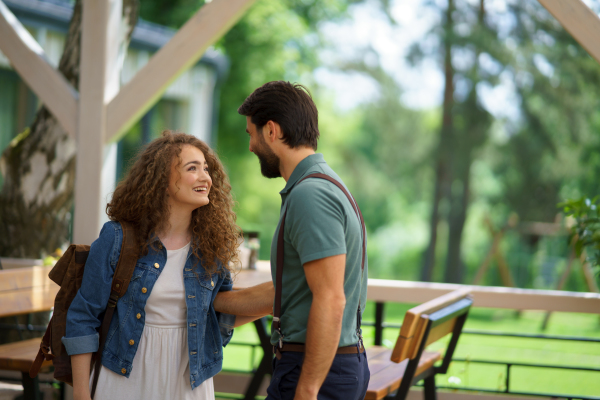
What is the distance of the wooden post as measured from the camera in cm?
345

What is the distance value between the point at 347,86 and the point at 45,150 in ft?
49.5

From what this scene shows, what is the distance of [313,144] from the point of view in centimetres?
188

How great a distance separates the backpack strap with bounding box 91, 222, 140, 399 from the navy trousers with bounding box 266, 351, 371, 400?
0.55 metres

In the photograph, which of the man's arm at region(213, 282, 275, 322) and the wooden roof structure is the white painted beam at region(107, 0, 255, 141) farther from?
the man's arm at region(213, 282, 275, 322)

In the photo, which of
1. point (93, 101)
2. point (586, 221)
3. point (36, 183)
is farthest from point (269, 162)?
point (36, 183)

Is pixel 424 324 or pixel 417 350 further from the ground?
pixel 424 324

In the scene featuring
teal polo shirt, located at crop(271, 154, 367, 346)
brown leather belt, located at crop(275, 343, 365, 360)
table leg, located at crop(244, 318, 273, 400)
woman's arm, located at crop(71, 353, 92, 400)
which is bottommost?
table leg, located at crop(244, 318, 273, 400)

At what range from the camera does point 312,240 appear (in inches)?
64.8

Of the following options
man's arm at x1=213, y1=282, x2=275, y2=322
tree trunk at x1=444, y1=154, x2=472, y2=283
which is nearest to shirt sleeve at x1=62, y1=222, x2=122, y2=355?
man's arm at x1=213, y1=282, x2=275, y2=322

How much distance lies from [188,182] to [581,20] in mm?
2112

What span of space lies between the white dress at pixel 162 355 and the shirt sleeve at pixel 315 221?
516 mm

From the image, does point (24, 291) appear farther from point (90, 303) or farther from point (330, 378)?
point (330, 378)

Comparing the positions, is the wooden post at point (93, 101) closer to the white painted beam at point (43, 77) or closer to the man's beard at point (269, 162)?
the white painted beam at point (43, 77)

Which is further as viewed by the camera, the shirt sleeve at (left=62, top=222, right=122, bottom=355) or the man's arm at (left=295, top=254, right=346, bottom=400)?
the shirt sleeve at (left=62, top=222, right=122, bottom=355)
